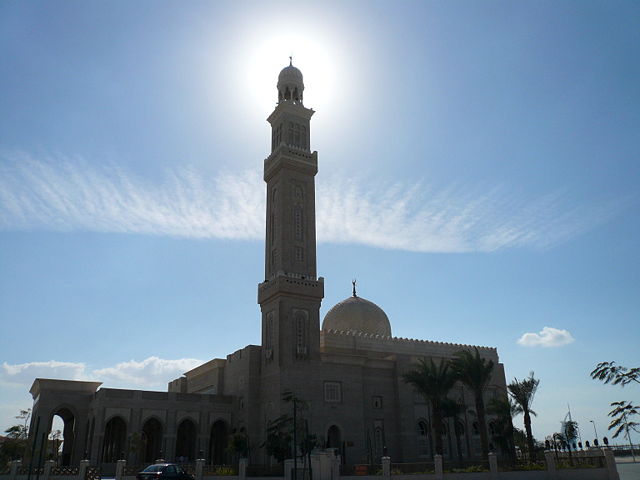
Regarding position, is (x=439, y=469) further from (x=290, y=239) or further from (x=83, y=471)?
(x=290, y=239)

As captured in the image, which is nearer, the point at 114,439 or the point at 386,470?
the point at 386,470

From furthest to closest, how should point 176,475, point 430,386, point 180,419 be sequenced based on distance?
point 180,419 < point 430,386 < point 176,475

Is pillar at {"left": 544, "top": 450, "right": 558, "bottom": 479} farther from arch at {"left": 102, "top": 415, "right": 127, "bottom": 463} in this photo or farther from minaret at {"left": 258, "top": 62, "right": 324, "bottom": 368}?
arch at {"left": 102, "top": 415, "right": 127, "bottom": 463}

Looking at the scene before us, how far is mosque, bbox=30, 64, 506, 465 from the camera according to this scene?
40.7 meters

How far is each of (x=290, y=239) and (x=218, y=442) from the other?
59.2 ft

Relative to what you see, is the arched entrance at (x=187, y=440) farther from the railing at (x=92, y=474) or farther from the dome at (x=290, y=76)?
the dome at (x=290, y=76)

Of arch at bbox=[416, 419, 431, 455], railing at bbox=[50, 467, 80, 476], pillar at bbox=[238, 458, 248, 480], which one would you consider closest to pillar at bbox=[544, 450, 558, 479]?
arch at bbox=[416, 419, 431, 455]

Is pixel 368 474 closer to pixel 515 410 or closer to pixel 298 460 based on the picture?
pixel 298 460

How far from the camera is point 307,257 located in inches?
1741

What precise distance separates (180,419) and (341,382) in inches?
500

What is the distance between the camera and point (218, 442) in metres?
46.2

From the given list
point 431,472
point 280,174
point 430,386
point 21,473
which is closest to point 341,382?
point 430,386

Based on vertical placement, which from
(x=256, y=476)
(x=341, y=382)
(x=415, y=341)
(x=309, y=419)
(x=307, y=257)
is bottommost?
(x=256, y=476)

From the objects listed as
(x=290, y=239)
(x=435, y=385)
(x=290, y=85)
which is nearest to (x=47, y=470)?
(x=290, y=239)
